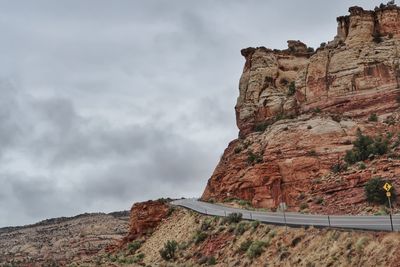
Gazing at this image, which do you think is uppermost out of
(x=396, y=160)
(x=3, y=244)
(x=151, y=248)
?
(x=3, y=244)

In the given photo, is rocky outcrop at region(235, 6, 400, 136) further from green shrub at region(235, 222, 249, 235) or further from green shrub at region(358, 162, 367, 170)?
green shrub at region(235, 222, 249, 235)

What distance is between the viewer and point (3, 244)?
123 metres

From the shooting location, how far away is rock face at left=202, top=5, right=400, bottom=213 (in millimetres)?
54188

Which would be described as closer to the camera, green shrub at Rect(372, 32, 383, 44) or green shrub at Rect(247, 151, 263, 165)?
green shrub at Rect(247, 151, 263, 165)

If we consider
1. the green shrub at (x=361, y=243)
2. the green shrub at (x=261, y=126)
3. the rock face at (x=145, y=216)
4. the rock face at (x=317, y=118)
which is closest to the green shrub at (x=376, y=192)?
the rock face at (x=317, y=118)

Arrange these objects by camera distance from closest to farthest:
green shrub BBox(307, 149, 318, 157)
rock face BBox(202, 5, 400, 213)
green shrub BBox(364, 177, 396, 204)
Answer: green shrub BBox(364, 177, 396, 204) → rock face BBox(202, 5, 400, 213) → green shrub BBox(307, 149, 318, 157)

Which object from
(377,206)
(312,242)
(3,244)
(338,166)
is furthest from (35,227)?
(312,242)

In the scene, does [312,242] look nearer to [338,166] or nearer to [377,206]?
[377,206]

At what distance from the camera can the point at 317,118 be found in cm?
6069

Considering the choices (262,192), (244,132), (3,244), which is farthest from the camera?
(3,244)

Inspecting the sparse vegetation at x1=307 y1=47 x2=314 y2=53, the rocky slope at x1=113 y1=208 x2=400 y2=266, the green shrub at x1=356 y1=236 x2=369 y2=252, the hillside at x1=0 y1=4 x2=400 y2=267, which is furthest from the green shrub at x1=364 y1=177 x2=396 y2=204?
the sparse vegetation at x1=307 y1=47 x2=314 y2=53

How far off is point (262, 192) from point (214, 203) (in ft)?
26.3

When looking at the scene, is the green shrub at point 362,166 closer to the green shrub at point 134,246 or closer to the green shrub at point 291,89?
the green shrub at point 291,89

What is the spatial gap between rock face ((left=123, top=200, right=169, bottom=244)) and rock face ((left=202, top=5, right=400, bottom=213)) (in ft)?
23.1
